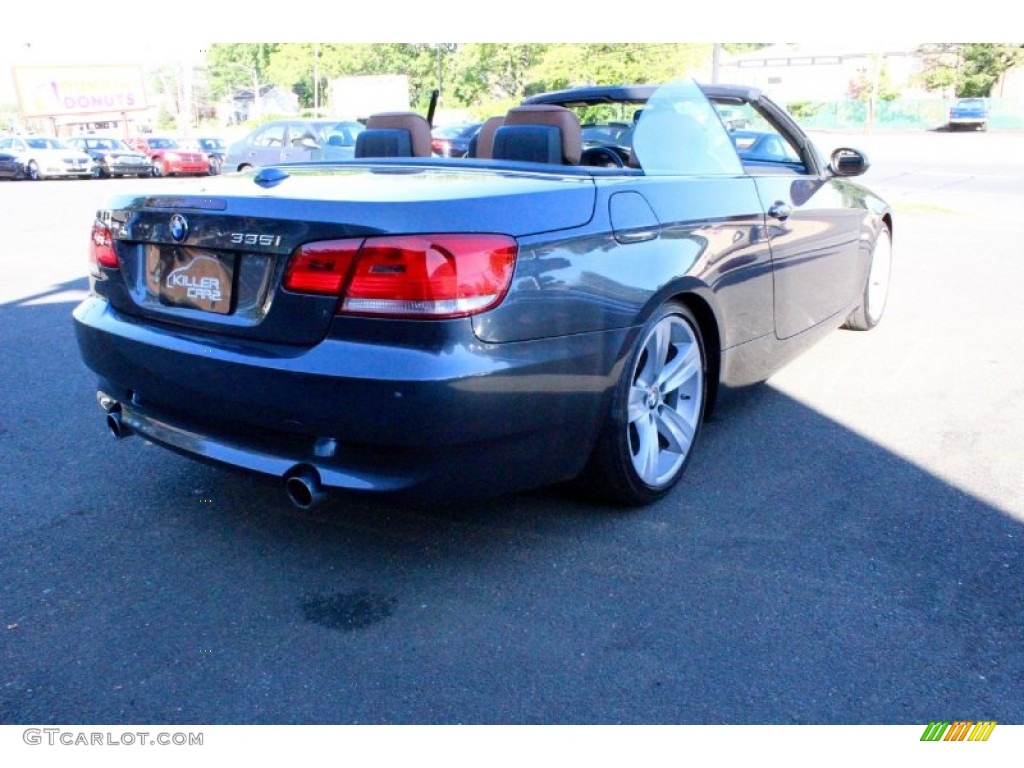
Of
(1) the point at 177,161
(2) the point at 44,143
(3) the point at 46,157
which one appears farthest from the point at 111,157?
(2) the point at 44,143

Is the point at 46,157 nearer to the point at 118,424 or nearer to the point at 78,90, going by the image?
the point at 78,90

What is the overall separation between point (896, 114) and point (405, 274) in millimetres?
57667

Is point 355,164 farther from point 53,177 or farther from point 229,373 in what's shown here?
point 53,177

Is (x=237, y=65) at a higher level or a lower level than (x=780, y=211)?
lower

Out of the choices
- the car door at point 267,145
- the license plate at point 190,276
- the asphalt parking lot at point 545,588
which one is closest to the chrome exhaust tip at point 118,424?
the asphalt parking lot at point 545,588

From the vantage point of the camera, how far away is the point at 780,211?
4.02 metres

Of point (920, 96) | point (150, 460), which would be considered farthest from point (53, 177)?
point (920, 96)

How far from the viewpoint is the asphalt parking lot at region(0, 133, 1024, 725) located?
231 centimetres

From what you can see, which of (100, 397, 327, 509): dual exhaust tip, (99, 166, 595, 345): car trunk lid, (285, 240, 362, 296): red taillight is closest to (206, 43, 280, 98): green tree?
(99, 166, 595, 345): car trunk lid

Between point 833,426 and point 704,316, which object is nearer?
point 704,316

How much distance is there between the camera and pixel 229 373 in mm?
2662

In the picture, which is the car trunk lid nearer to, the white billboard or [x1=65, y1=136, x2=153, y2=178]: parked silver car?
[x1=65, y1=136, x2=153, y2=178]: parked silver car

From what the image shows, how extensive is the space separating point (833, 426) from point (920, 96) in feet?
217
